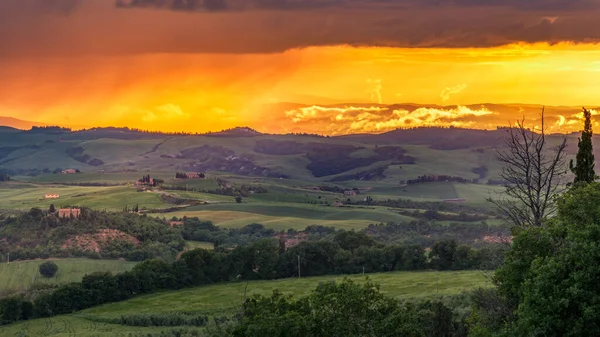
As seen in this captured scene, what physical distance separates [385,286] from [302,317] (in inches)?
2920

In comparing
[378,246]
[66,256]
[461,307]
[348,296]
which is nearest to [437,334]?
[348,296]

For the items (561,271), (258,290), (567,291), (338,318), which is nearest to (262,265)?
(258,290)

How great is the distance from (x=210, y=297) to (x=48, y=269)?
185ft

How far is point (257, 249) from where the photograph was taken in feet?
495

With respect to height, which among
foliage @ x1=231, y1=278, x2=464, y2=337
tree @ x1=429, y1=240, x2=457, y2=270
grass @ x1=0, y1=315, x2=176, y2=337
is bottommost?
grass @ x1=0, y1=315, x2=176, y2=337

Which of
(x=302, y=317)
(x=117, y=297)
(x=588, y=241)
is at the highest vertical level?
(x=588, y=241)

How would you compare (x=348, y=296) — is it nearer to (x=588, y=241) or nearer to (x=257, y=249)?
(x=588, y=241)

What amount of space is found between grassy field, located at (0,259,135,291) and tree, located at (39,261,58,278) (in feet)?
2.75

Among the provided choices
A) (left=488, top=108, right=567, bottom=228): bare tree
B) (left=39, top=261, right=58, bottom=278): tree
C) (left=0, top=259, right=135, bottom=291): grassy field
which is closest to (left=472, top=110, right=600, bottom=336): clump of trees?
(left=488, top=108, right=567, bottom=228): bare tree

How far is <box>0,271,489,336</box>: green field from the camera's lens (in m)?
112

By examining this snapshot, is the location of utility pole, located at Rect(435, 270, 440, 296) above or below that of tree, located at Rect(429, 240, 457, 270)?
below

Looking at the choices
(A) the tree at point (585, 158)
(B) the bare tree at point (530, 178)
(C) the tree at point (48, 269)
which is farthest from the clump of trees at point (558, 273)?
(C) the tree at point (48, 269)

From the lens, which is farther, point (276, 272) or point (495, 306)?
point (276, 272)

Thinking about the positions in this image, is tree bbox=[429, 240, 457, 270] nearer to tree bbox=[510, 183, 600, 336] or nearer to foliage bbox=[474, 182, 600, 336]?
foliage bbox=[474, 182, 600, 336]
